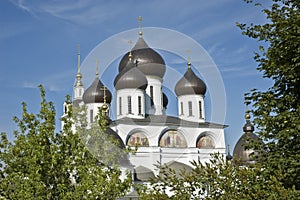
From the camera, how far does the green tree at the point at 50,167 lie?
32.4 feet

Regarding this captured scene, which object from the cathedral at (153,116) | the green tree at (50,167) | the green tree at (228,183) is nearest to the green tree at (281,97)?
the green tree at (228,183)

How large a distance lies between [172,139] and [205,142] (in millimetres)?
2980

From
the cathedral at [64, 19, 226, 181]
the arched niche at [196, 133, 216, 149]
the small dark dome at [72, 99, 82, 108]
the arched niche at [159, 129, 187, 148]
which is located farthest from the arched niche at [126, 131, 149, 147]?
the small dark dome at [72, 99, 82, 108]

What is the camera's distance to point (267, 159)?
10742 millimetres

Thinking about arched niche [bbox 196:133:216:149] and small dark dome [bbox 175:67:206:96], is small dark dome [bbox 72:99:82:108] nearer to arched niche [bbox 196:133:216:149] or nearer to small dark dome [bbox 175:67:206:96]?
small dark dome [bbox 175:67:206:96]

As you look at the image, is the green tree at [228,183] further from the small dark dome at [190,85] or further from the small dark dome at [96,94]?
the small dark dome at [190,85]

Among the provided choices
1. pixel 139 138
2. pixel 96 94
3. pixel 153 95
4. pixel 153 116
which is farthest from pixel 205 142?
pixel 96 94

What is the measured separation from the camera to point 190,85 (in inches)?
1500

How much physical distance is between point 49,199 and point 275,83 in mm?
5724

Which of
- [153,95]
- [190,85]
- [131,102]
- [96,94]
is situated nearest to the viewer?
[131,102]

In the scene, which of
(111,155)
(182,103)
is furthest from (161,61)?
(111,155)

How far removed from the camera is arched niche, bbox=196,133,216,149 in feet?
117

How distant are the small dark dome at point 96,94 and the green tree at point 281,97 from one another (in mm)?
25250

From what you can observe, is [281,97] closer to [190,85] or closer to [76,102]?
[190,85]
